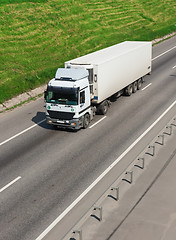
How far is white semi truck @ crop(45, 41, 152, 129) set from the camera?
21656 mm

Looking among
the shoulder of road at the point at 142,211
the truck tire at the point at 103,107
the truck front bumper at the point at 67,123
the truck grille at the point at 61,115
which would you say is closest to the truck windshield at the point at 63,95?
the truck grille at the point at 61,115

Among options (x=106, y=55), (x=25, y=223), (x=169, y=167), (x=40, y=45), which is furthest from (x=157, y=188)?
(x=40, y=45)

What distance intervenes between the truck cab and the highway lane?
957 millimetres

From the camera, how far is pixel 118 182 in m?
16.5

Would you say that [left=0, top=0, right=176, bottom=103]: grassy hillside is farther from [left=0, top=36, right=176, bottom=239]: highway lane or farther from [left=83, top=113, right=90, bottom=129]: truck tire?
[left=83, top=113, right=90, bottom=129]: truck tire

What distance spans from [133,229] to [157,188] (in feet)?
10.5

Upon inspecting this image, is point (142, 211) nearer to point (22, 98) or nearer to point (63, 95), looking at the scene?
point (63, 95)

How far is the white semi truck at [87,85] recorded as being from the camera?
2166cm

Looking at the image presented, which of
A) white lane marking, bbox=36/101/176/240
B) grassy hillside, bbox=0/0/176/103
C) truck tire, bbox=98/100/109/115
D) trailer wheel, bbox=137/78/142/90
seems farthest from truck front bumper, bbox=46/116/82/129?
trailer wheel, bbox=137/78/142/90

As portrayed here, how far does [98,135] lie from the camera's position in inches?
875

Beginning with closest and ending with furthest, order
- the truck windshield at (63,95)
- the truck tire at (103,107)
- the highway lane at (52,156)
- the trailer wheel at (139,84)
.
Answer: the highway lane at (52,156) → the truck windshield at (63,95) → the truck tire at (103,107) → the trailer wheel at (139,84)

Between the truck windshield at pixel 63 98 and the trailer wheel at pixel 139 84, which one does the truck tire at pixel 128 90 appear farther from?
the truck windshield at pixel 63 98

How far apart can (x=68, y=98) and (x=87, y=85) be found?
1739 millimetres

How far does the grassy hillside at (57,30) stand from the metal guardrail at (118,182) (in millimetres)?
13321
